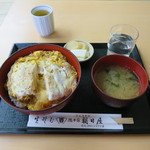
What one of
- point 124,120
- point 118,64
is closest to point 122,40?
point 118,64

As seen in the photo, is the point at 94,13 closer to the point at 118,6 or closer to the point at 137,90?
the point at 118,6

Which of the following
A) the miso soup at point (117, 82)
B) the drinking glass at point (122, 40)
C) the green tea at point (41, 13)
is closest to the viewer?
the miso soup at point (117, 82)

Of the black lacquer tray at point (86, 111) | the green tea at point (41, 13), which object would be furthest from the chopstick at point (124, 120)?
the green tea at point (41, 13)

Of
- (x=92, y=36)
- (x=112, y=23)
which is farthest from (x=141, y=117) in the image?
(x=112, y=23)

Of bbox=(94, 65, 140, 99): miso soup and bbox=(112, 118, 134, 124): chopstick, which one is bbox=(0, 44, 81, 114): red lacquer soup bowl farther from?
bbox=(112, 118, 134, 124): chopstick

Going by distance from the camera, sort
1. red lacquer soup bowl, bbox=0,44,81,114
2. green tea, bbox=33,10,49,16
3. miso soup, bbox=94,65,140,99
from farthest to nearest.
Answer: green tea, bbox=33,10,49,16, miso soup, bbox=94,65,140,99, red lacquer soup bowl, bbox=0,44,81,114

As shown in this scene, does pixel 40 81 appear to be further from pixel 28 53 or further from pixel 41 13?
pixel 41 13

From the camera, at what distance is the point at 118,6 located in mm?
1404

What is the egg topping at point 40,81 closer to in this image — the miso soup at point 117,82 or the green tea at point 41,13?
the miso soup at point 117,82

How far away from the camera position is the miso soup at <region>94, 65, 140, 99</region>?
0.74m

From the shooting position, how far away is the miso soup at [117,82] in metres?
0.74

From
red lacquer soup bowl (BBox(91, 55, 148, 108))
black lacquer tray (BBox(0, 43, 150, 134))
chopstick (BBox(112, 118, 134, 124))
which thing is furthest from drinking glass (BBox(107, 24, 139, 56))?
chopstick (BBox(112, 118, 134, 124))

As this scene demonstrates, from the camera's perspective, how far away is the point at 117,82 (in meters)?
0.78

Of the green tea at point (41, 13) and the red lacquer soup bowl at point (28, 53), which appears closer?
the red lacquer soup bowl at point (28, 53)
